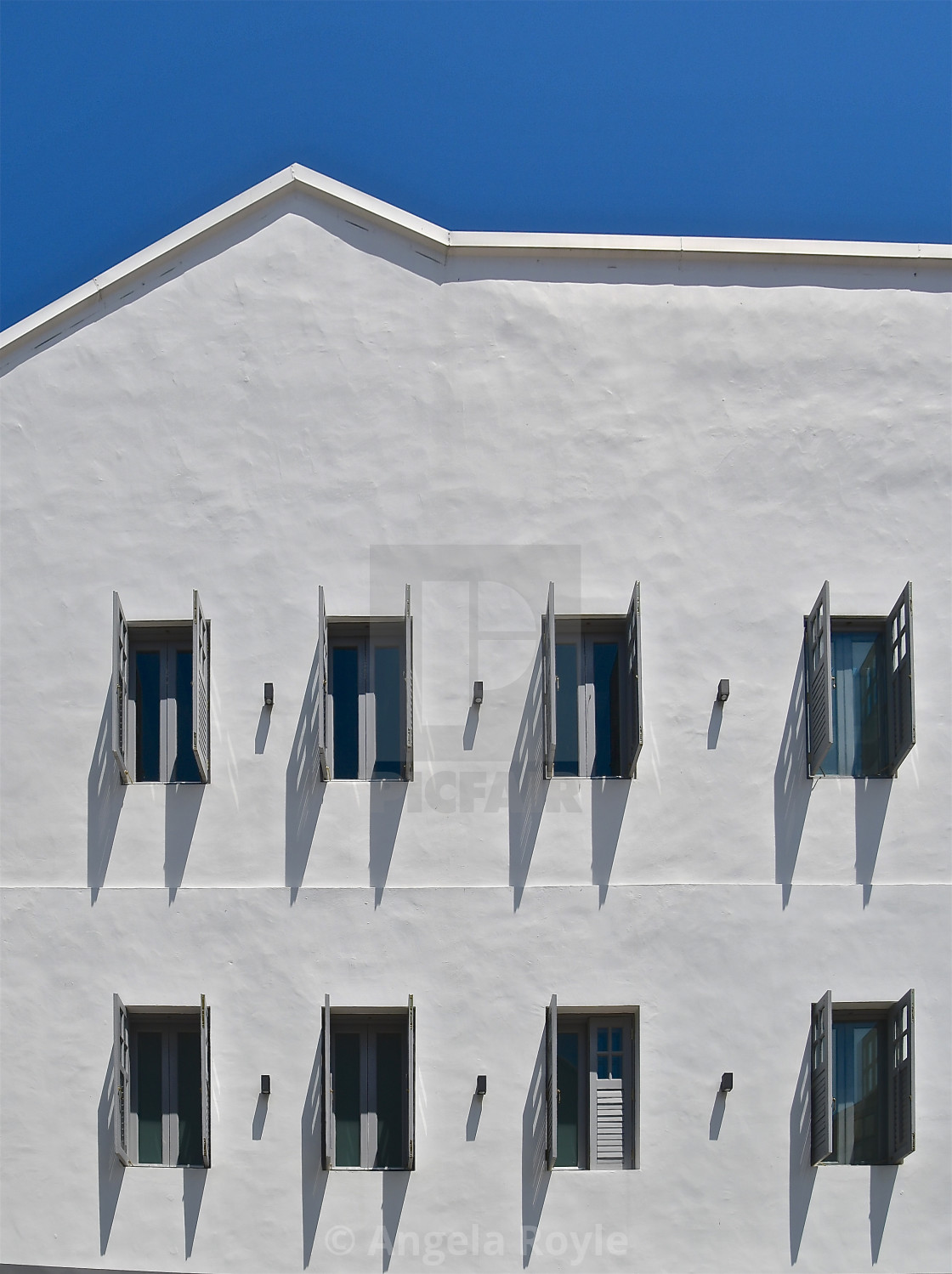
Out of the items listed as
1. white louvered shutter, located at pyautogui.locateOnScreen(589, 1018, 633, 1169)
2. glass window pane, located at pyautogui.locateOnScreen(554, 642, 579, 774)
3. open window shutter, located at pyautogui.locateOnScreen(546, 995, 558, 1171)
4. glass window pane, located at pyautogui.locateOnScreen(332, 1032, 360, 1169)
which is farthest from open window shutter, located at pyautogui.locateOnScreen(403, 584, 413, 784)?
white louvered shutter, located at pyautogui.locateOnScreen(589, 1018, 633, 1169)

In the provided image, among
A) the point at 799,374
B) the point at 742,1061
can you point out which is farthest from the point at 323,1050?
the point at 799,374

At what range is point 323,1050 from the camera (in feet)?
35.0

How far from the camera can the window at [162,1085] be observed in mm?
10906

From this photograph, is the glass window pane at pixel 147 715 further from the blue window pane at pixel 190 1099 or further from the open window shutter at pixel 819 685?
the open window shutter at pixel 819 685

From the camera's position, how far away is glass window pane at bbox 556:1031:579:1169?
35.9 feet

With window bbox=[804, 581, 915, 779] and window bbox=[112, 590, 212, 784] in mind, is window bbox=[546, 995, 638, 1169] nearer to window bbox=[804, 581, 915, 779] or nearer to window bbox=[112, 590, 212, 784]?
window bbox=[804, 581, 915, 779]

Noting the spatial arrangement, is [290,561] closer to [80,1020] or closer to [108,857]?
[108,857]

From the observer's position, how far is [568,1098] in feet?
36.1

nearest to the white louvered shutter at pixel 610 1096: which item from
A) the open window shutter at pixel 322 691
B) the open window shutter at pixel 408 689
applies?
the open window shutter at pixel 408 689

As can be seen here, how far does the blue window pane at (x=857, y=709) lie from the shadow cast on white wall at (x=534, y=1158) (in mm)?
4250

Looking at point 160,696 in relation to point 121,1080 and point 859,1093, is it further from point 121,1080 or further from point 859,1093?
point 859,1093

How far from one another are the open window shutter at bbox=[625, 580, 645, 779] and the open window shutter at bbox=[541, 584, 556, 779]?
76 centimetres

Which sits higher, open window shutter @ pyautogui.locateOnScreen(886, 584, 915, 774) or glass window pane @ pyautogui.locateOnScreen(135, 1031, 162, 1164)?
open window shutter @ pyautogui.locateOnScreen(886, 584, 915, 774)

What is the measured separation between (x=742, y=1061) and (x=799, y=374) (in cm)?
692
